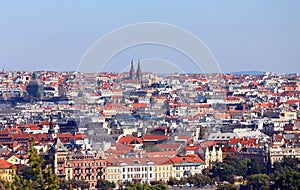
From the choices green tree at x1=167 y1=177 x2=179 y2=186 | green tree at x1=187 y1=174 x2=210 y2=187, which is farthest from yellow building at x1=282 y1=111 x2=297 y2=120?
green tree at x1=187 y1=174 x2=210 y2=187

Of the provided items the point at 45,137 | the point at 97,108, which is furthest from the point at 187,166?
the point at 97,108

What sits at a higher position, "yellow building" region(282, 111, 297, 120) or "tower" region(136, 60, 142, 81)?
"tower" region(136, 60, 142, 81)

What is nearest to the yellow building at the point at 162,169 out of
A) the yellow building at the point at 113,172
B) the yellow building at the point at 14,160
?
the yellow building at the point at 113,172

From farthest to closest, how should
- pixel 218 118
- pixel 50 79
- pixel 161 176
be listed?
1. pixel 50 79
2. pixel 218 118
3. pixel 161 176

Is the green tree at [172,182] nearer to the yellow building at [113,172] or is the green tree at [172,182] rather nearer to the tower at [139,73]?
the yellow building at [113,172]

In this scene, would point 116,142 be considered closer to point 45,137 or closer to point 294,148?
point 45,137

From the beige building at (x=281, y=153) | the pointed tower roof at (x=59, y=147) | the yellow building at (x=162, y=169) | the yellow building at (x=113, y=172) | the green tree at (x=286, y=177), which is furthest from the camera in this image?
the beige building at (x=281, y=153)

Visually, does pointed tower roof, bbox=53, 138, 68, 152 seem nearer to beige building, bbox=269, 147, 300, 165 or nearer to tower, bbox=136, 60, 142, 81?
beige building, bbox=269, 147, 300, 165

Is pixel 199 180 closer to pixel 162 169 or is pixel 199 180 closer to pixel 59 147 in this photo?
pixel 162 169
